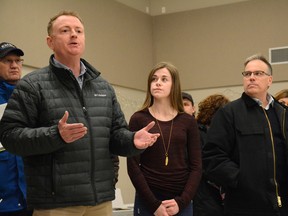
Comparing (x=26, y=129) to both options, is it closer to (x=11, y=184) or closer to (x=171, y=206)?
(x=11, y=184)

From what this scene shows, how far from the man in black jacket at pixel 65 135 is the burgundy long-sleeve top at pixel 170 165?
23.8 inches

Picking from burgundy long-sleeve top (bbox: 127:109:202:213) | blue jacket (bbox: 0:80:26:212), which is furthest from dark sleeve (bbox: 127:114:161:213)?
blue jacket (bbox: 0:80:26:212)

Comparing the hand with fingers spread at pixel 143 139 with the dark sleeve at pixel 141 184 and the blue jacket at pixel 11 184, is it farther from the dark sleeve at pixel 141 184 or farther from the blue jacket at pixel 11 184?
the blue jacket at pixel 11 184

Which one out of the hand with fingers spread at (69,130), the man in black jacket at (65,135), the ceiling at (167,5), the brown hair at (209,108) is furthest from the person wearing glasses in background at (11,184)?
the ceiling at (167,5)

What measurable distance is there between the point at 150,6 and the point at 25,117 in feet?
19.1

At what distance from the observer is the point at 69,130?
1.85m

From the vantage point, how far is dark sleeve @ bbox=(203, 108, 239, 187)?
9.20 feet

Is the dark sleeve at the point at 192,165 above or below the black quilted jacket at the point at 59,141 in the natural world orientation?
below

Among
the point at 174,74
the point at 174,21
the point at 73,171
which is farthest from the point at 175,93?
the point at 174,21

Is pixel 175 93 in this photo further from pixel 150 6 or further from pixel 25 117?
pixel 150 6

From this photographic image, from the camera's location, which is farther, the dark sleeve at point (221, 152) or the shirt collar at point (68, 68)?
the dark sleeve at point (221, 152)

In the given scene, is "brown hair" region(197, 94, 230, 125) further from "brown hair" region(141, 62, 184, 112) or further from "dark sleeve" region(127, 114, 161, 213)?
"dark sleeve" region(127, 114, 161, 213)

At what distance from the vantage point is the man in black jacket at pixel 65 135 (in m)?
1.94

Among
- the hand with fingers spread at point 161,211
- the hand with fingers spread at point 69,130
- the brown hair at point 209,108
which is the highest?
the hand with fingers spread at point 69,130
